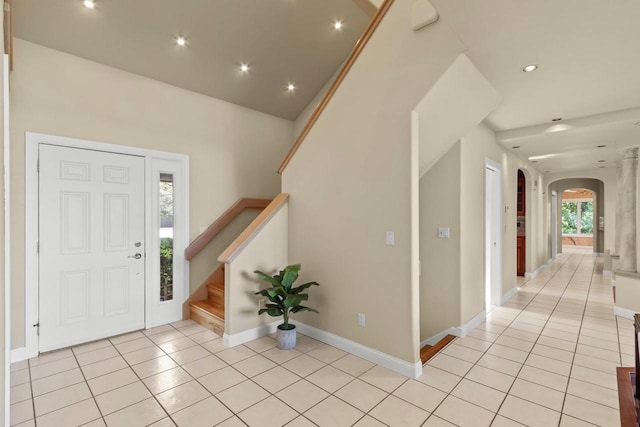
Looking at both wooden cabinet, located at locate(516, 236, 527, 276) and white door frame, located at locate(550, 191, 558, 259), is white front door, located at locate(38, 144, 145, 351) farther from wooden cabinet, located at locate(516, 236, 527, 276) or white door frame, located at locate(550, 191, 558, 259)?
white door frame, located at locate(550, 191, 558, 259)

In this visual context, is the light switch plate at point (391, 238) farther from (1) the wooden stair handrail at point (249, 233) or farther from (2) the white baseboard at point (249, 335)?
(2) the white baseboard at point (249, 335)

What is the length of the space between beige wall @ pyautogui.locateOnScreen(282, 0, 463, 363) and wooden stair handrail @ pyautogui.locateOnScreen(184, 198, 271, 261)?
4.40 feet

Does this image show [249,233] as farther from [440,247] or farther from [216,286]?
[440,247]

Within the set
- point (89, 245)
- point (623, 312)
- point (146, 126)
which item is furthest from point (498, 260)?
point (89, 245)

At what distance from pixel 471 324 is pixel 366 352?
1.57m

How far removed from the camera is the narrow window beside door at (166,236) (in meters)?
3.85

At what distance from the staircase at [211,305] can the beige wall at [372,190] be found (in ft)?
3.27

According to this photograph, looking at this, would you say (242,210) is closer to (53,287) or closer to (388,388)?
(53,287)

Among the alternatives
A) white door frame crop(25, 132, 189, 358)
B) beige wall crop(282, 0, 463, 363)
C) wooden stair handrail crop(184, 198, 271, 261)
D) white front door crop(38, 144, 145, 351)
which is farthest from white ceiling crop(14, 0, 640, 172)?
wooden stair handrail crop(184, 198, 271, 261)

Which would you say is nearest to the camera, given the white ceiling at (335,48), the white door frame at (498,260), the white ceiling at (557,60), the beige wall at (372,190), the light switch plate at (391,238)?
the white ceiling at (557,60)

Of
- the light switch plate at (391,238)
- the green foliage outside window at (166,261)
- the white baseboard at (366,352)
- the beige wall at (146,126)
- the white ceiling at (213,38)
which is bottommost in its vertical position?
the white baseboard at (366,352)

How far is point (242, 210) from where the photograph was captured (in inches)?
182

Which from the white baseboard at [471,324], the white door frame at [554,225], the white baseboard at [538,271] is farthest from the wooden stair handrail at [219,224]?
the white door frame at [554,225]

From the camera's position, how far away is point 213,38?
3.56 m
